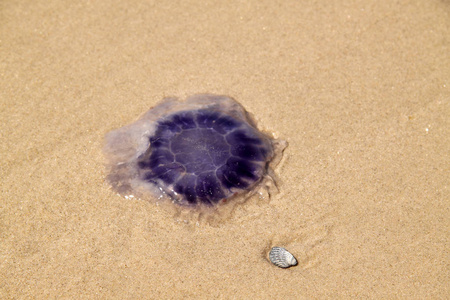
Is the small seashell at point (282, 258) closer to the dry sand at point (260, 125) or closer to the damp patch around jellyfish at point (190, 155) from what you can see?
the dry sand at point (260, 125)

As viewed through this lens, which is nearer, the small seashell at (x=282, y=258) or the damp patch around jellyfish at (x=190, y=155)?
the small seashell at (x=282, y=258)

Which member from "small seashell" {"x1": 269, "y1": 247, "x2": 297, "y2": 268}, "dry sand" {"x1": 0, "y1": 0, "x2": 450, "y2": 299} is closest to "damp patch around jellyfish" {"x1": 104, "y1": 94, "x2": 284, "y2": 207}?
"dry sand" {"x1": 0, "y1": 0, "x2": 450, "y2": 299}

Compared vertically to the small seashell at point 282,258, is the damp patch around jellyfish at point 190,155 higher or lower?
higher

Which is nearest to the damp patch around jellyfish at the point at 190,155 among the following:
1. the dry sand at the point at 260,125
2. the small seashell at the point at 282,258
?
the dry sand at the point at 260,125

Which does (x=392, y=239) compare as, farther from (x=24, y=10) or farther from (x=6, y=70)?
(x=24, y=10)

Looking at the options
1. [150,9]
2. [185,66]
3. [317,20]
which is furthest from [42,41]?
[317,20]

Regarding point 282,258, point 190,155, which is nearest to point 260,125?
point 190,155
